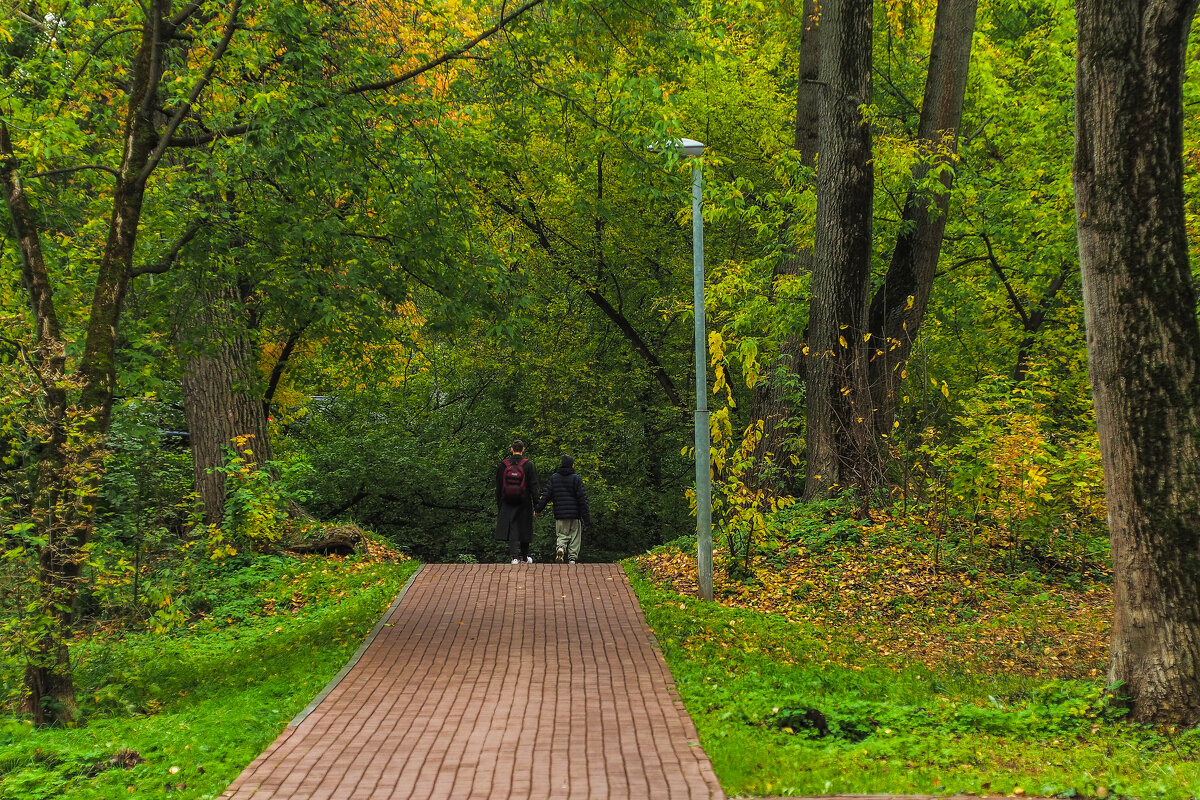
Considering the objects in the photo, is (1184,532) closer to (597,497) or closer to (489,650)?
(489,650)

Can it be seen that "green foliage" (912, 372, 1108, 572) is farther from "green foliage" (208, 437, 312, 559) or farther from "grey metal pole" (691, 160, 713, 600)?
"green foliage" (208, 437, 312, 559)

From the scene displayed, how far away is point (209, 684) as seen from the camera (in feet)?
27.2

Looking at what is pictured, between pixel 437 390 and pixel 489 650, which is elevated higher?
pixel 437 390

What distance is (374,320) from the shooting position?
10.5 metres

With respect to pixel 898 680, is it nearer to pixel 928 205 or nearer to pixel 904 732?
pixel 904 732

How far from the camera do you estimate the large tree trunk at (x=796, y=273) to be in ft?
48.0

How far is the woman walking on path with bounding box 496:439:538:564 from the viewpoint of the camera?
47.9 ft

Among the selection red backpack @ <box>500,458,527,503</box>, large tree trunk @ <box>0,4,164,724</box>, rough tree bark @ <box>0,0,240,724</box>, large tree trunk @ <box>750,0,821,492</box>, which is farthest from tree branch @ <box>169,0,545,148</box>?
red backpack @ <box>500,458,527,503</box>

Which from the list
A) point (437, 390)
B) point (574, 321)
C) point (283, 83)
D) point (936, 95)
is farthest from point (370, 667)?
point (437, 390)

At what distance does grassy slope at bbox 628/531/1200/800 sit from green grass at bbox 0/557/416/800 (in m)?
3.04

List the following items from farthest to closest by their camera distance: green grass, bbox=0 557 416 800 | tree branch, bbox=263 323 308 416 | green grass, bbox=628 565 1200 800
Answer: tree branch, bbox=263 323 308 416 → green grass, bbox=0 557 416 800 → green grass, bbox=628 565 1200 800

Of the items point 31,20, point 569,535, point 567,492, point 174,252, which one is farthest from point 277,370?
point 31,20

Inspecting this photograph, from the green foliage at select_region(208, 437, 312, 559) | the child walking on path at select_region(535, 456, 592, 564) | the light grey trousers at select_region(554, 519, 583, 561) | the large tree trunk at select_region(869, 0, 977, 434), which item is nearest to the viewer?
the green foliage at select_region(208, 437, 312, 559)

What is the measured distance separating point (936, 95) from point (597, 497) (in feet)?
34.4
